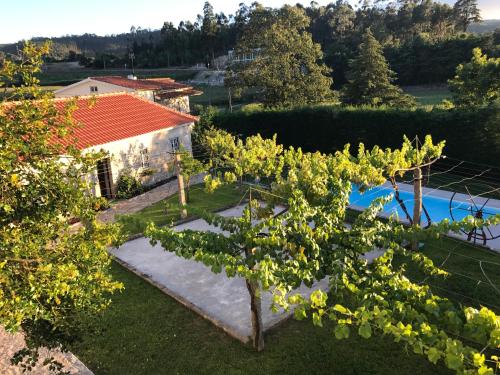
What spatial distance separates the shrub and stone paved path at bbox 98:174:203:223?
1.74ft

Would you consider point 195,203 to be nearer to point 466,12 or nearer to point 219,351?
point 219,351

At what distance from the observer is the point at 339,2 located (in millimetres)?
117688

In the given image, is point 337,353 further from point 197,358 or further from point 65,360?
point 65,360

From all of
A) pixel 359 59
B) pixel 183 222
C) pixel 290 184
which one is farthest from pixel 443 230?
pixel 359 59

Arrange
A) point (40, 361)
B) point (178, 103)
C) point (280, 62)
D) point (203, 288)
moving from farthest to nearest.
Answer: point (178, 103), point (280, 62), point (203, 288), point (40, 361)

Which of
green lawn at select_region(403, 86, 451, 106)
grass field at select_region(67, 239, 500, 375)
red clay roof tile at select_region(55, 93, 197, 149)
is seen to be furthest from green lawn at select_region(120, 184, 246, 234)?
green lawn at select_region(403, 86, 451, 106)

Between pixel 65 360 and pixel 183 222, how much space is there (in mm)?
8849

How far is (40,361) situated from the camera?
30.9 feet

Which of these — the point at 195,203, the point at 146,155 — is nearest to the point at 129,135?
the point at 146,155

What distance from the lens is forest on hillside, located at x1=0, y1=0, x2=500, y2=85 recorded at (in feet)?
213

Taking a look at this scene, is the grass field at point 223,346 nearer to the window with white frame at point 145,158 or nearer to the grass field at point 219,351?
the grass field at point 219,351

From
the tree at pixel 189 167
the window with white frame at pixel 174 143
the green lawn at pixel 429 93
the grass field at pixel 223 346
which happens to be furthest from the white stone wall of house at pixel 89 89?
the green lawn at pixel 429 93

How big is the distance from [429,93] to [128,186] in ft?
178

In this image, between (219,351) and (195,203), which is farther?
(195,203)
